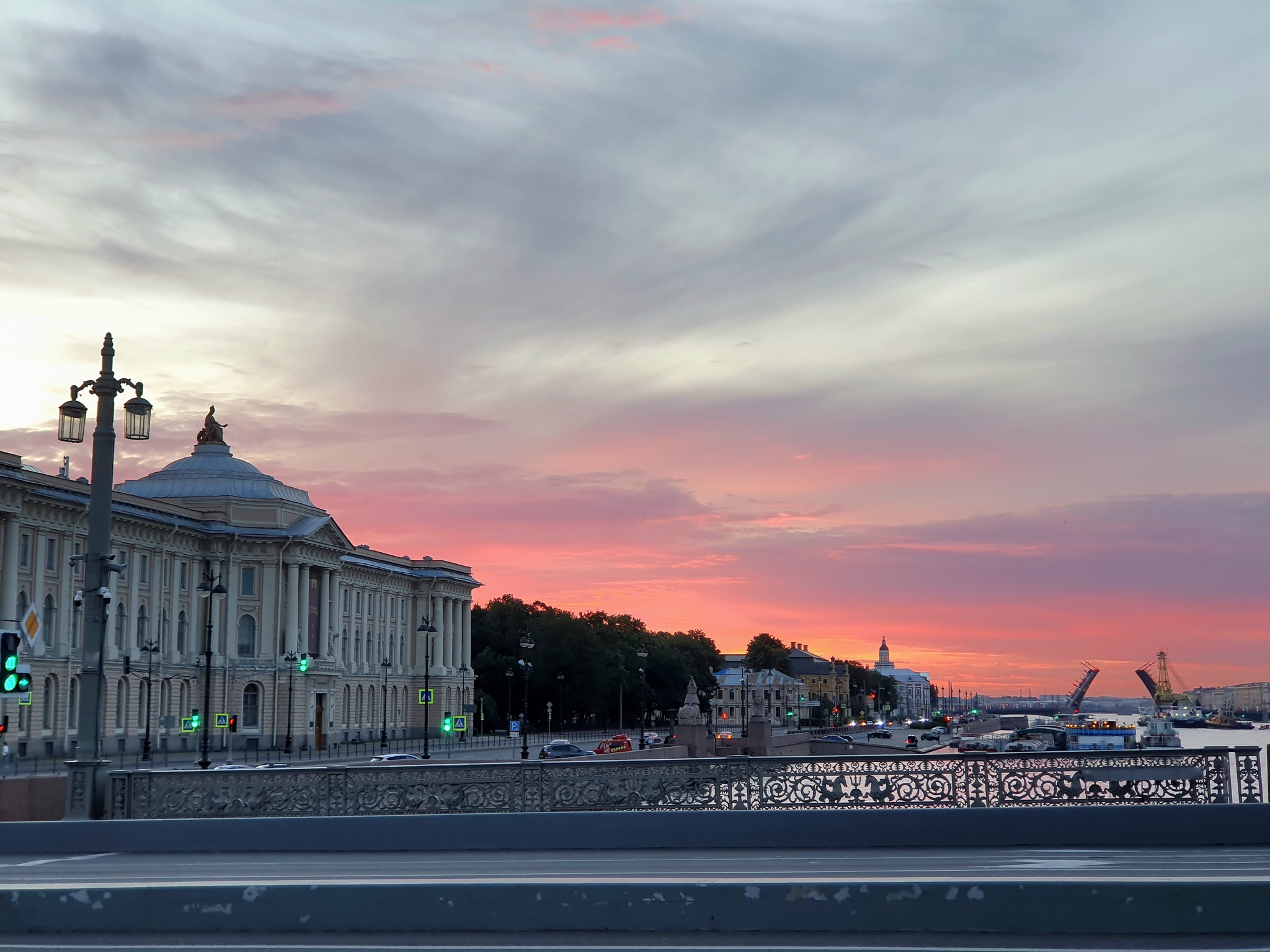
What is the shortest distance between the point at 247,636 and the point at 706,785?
304 ft

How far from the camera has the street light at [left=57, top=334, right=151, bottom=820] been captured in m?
18.4

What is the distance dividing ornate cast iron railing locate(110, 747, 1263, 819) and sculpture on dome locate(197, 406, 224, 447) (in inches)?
3980

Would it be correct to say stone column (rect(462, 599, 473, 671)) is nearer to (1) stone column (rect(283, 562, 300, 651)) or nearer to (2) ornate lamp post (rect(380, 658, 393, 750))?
(2) ornate lamp post (rect(380, 658, 393, 750))

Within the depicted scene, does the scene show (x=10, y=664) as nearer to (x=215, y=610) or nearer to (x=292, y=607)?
(x=215, y=610)

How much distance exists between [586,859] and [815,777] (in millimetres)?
3566

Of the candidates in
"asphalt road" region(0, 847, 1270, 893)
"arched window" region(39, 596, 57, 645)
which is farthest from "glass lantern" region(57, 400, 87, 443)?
"arched window" region(39, 596, 57, 645)

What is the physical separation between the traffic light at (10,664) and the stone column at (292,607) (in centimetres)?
8964

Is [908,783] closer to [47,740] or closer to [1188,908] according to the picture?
[1188,908]

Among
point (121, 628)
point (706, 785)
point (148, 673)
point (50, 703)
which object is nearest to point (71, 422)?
point (706, 785)

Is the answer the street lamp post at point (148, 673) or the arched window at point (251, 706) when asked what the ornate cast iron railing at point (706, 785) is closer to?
the street lamp post at point (148, 673)

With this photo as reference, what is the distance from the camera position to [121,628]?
89562 millimetres

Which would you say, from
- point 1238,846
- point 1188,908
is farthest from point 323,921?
point 1238,846

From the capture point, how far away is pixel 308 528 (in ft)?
347

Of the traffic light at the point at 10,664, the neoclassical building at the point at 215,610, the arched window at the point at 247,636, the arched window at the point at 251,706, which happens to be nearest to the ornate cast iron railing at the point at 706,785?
the traffic light at the point at 10,664
